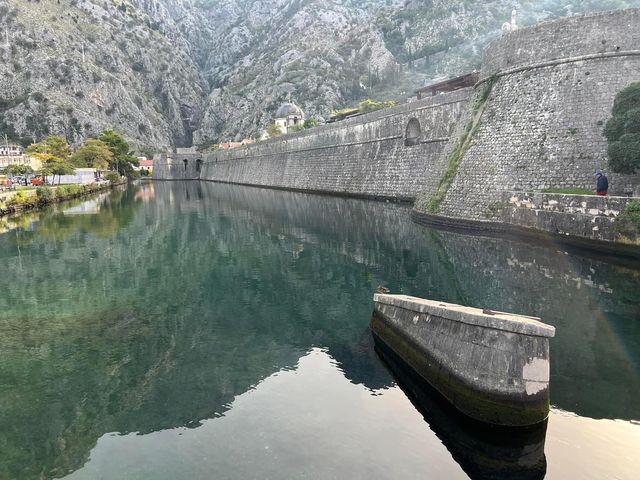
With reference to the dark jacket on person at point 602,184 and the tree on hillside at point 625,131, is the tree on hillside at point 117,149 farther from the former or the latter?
the dark jacket on person at point 602,184

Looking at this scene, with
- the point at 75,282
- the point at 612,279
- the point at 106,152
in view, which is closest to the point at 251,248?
the point at 75,282

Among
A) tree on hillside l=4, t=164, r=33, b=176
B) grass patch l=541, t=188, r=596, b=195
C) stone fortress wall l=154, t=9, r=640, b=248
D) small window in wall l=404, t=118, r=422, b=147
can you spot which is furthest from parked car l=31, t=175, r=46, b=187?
grass patch l=541, t=188, r=596, b=195

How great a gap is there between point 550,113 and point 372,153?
19724 mm

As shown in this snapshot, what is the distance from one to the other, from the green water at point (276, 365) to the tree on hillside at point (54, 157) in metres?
52.9

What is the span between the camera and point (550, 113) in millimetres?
22406

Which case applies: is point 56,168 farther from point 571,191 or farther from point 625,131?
point 625,131

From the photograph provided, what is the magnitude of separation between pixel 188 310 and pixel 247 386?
5.13 m

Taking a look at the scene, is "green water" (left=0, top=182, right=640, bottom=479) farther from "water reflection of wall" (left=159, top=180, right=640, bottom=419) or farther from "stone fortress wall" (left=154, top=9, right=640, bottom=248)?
"stone fortress wall" (left=154, top=9, right=640, bottom=248)

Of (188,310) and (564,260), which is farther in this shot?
(564,260)

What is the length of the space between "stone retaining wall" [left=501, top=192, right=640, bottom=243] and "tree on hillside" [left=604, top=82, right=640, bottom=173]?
7.99 feet

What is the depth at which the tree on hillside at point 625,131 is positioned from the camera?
59.9ft

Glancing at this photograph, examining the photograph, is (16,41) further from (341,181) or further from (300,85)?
(341,181)

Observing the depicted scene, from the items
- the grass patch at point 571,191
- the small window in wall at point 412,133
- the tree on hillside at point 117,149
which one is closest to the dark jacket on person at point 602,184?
the grass patch at point 571,191

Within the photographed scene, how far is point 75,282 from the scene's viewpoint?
52.5 ft
